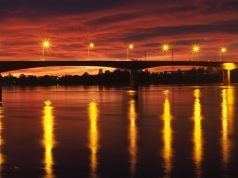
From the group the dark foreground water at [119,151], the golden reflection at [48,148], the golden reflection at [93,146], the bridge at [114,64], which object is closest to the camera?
the dark foreground water at [119,151]

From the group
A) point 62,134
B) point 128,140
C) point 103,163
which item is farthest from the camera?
point 62,134

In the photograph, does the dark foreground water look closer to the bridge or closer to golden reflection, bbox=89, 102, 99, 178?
golden reflection, bbox=89, 102, 99, 178

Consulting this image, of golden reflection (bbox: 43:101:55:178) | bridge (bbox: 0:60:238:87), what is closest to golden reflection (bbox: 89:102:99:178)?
golden reflection (bbox: 43:101:55:178)

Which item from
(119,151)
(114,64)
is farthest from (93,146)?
(114,64)

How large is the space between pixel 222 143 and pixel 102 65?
120m

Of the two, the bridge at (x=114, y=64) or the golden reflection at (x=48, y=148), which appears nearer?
the golden reflection at (x=48, y=148)

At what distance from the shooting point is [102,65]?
143125 millimetres

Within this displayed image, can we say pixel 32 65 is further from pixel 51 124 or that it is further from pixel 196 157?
pixel 196 157

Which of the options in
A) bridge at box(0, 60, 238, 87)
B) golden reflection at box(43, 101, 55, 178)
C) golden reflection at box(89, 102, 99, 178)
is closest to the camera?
golden reflection at box(43, 101, 55, 178)

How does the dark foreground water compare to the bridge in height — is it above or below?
below

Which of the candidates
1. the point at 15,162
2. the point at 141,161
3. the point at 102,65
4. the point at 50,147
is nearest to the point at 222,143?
the point at 141,161

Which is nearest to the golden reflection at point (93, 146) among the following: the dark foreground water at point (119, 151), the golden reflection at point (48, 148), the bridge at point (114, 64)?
the dark foreground water at point (119, 151)

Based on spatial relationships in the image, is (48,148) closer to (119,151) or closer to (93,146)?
(93,146)

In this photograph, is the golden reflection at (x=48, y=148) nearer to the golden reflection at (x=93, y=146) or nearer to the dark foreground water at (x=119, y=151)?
the dark foreground water at (x=119, y=151)
